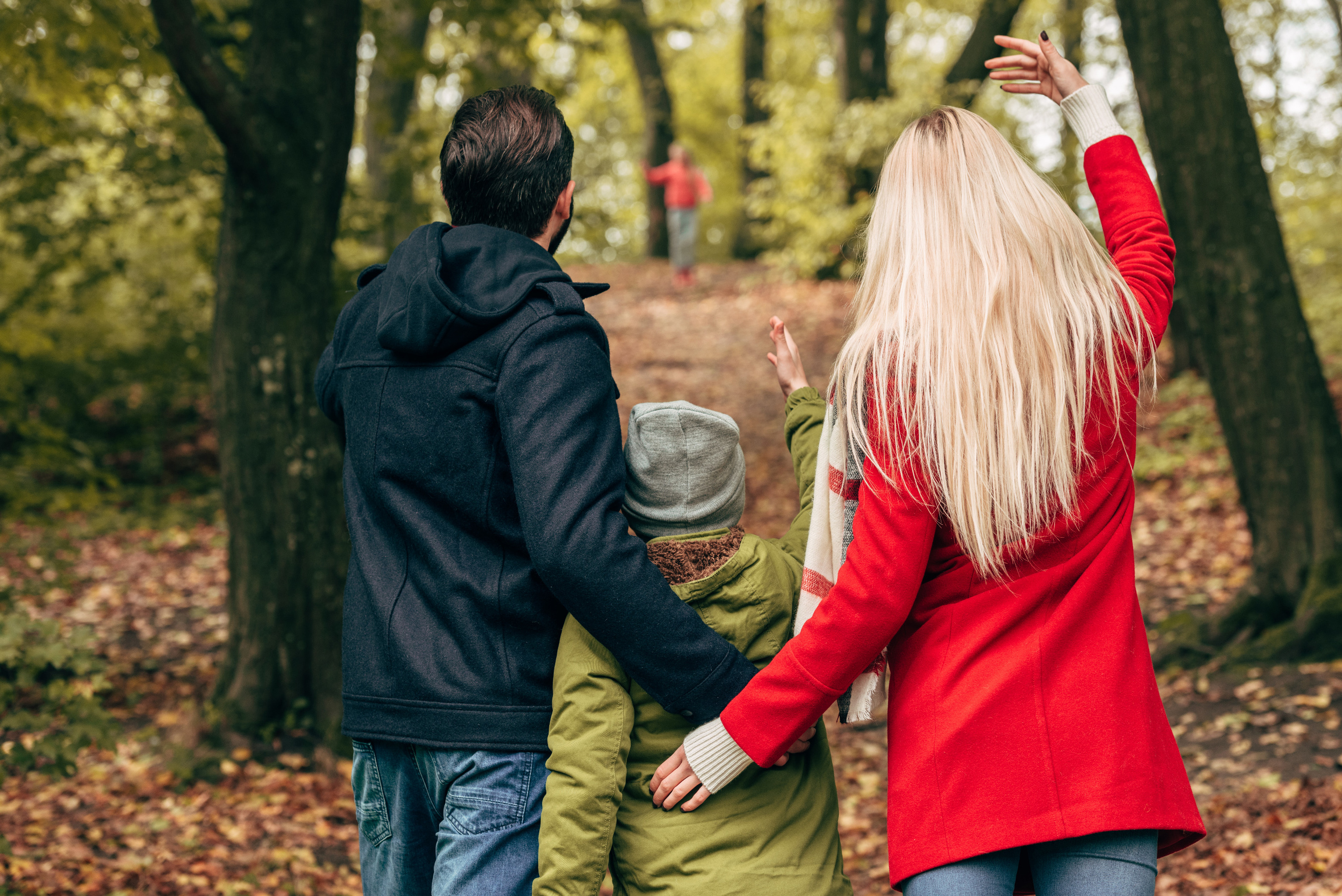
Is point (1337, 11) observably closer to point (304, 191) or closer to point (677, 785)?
point (304, 191)

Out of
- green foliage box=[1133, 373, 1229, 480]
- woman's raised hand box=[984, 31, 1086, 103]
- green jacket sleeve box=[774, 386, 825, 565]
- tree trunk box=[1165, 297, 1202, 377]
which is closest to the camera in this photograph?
green jacket sleeve box=[774, 386, 825, 565]

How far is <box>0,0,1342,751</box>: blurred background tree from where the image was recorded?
4.66 meters

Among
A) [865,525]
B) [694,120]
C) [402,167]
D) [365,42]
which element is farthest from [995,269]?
[694,120]

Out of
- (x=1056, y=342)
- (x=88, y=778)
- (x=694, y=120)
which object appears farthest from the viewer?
(x=694, y=120)

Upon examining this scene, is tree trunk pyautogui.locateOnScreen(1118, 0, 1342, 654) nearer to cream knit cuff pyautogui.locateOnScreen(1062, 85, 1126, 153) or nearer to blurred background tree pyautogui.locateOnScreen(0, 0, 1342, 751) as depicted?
blurred background tree pyautogui.locateOnScreen(0, 0, 1342, 751)

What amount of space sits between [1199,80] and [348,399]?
188 inches

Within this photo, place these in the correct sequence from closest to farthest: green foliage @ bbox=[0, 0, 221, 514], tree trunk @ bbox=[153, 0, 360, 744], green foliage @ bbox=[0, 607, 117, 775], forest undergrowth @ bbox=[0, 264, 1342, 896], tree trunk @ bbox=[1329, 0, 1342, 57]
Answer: green foliage @ bbox=[0, 607, 117, 775] < forest undergrowth @ bbox=[0, 264, 1342, 896] < tree trunk @ bbox=[153, 0, 360, 744] < green foliage @ bbox=[0, 0, 221, 514] < tree trunk @ bbox=[1329, 0, 1342, 57]

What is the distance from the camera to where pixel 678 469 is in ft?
6.30

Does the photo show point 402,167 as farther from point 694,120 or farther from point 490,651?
point 694,120

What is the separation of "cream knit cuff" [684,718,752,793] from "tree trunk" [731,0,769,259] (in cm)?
1608

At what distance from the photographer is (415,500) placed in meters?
1.86

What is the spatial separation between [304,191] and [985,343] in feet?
12.4

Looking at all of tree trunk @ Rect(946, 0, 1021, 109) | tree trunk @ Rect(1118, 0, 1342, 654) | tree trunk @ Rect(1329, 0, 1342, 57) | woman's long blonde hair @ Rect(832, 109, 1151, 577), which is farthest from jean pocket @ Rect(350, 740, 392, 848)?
tree trunk @ Rect(1329, 0, 1342, 57)

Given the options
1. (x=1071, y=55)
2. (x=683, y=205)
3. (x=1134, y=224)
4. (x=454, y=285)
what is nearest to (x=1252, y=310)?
(x=1134, y=224)
